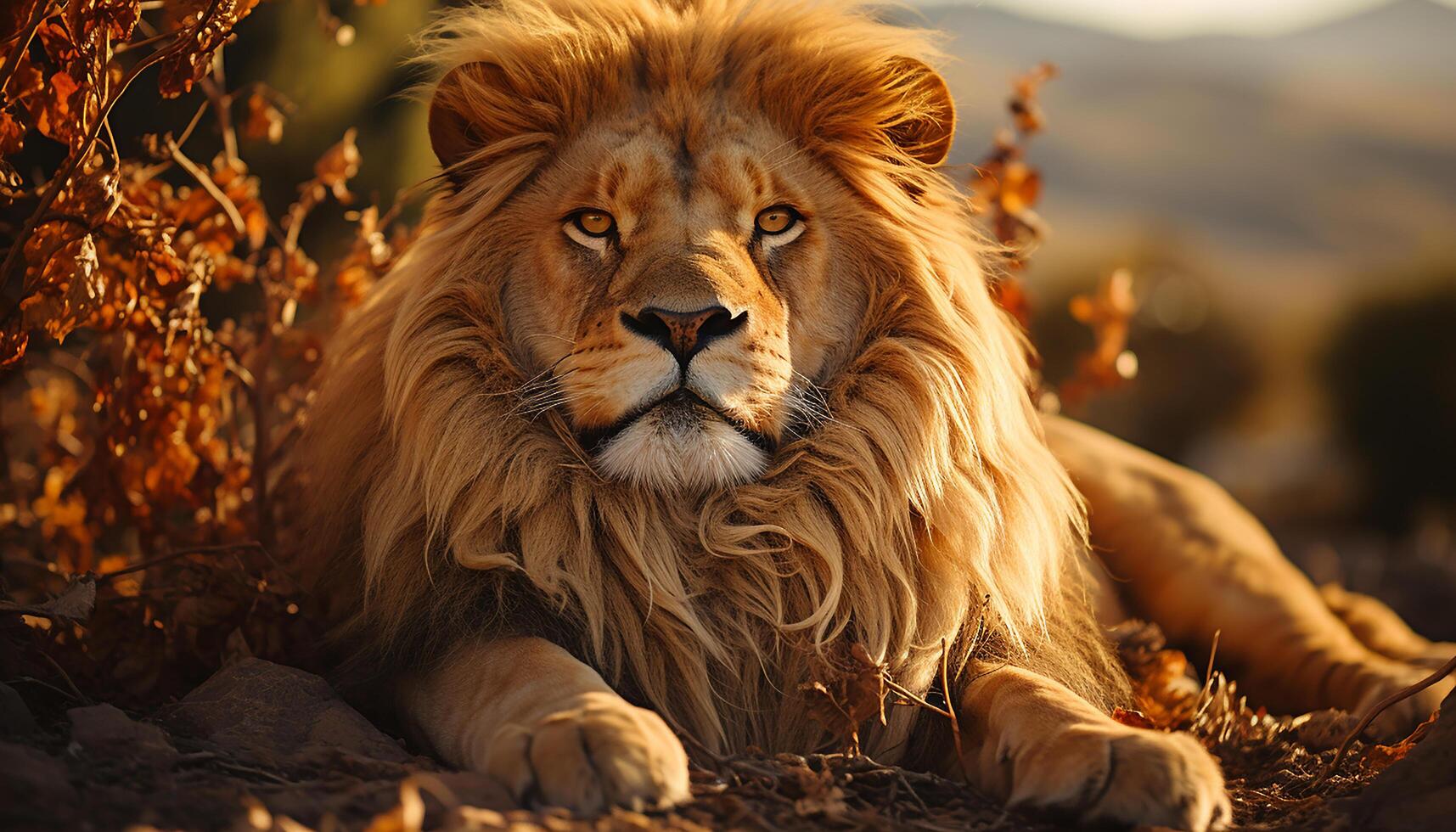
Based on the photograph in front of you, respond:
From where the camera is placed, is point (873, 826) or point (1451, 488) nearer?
point (873, 826)

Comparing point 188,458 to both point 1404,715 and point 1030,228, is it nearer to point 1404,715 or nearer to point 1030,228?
point 1030,228

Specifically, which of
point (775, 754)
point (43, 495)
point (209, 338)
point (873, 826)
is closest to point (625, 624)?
point (775, 754)

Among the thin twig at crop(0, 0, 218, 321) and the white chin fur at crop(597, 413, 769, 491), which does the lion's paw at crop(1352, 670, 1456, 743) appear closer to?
the white chin fur at crop(597, 413, 769, 491)

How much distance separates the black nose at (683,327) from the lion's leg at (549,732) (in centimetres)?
62

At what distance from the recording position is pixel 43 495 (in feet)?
14.6

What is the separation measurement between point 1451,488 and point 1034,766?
11.8m

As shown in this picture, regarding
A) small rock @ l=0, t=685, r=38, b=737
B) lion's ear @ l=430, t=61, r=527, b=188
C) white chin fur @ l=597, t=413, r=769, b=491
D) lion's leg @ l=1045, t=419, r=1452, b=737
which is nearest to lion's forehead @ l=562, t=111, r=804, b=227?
lion's ear @ l=430, t=61, r=527, b=188

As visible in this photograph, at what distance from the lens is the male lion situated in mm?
2707

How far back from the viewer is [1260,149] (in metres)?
82.8

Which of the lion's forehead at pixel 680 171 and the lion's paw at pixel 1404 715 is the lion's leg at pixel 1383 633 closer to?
the lion's paw at pixel 1404 715

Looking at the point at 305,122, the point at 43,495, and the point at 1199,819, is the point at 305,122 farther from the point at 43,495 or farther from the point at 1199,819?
the point at 1199,819

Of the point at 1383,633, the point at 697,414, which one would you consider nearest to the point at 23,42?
the point at 697,414

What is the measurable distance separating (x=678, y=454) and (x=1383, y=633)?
2683mm

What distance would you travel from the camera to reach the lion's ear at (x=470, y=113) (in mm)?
3102
